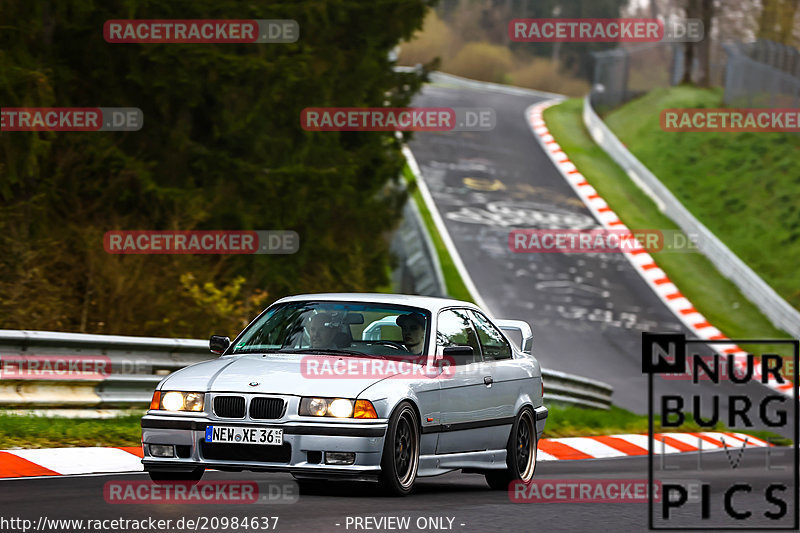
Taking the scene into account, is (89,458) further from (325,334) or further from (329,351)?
(329,351)

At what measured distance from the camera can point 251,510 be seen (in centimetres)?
777

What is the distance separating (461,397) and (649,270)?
24586 mm

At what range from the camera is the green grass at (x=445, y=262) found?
29.6m

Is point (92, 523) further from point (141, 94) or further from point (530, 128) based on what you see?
point (530, 128)

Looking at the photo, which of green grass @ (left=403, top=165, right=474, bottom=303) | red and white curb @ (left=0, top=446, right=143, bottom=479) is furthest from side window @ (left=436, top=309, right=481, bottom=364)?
green grass @ (left=403, top=165, right=474, bottom=303)

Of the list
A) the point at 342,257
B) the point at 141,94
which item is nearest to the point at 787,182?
the point at 342,257

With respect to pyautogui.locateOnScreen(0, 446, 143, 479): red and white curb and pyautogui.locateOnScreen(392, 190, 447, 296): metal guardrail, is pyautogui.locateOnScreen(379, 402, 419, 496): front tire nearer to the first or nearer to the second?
pyautogui.locateOnScreen(0, 446, 143, 479): red and white curb

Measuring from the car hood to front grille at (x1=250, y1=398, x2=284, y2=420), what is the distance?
58 millimetres

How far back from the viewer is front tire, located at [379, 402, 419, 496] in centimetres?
855

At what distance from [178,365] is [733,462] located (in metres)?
6.41

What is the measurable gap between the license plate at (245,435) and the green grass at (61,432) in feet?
9.75

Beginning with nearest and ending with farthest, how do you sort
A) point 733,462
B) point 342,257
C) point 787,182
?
point 733,462
point 342,257
point 787,182

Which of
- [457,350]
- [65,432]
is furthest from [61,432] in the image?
[457,350]

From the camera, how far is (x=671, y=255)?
35.4m
